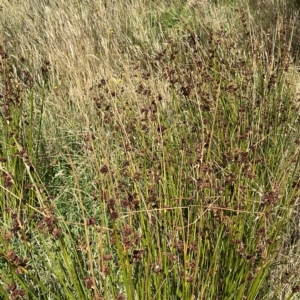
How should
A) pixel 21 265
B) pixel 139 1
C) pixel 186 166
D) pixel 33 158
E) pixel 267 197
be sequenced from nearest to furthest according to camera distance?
pixel 21 265, pixel 267 197, pixel 186 166, pixel 33 158, pixel 139 1

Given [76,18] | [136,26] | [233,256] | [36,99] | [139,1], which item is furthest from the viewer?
[139,1]

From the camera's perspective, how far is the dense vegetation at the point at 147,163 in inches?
59.9

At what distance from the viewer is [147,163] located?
7.34ft

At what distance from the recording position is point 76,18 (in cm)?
432

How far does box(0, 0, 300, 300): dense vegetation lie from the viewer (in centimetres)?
152

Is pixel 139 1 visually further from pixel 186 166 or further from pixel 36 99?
pixel 186 166

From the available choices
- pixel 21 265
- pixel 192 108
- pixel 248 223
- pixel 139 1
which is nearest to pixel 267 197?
pixel 248 223

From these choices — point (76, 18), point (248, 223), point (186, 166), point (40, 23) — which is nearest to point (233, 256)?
point (248, 223)

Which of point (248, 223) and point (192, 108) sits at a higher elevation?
point (192, 108)

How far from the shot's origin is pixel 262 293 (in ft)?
6.22

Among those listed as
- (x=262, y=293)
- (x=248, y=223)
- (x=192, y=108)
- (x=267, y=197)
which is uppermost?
(x=267, y=197)

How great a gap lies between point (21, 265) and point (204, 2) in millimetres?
4040

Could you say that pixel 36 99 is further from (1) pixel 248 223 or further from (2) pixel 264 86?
(1) pixel 248 223

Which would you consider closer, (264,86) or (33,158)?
(33,158)
